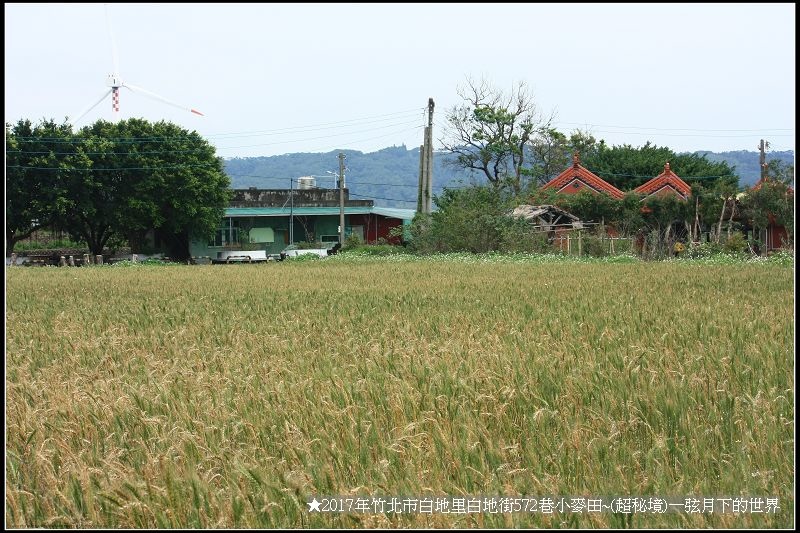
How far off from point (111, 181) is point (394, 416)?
37.2 metres

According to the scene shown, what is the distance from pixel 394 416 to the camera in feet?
14.4

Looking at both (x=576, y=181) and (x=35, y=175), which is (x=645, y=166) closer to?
(x=576, y=181)

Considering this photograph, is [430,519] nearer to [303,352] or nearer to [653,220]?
[303,352]

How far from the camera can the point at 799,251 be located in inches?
123

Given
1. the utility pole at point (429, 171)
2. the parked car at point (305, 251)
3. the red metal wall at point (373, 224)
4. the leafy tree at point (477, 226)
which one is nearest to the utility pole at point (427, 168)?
the utility pole at point (429, 171)

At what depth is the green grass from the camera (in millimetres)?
3107

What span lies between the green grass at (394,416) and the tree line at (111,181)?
2926cm

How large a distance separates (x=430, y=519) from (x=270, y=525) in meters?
0.52

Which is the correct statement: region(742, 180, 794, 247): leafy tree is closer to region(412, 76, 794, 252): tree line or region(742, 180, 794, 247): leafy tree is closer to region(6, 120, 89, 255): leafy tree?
region(412, 76, 794, 252): tree line

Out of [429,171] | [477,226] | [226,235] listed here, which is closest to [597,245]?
[477,226]

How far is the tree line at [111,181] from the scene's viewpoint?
121ft

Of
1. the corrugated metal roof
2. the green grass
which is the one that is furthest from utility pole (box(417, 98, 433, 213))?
the green grass

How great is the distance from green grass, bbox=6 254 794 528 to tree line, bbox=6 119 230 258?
2926cm

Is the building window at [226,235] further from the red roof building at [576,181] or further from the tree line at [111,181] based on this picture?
the red roof building at [576,181]
